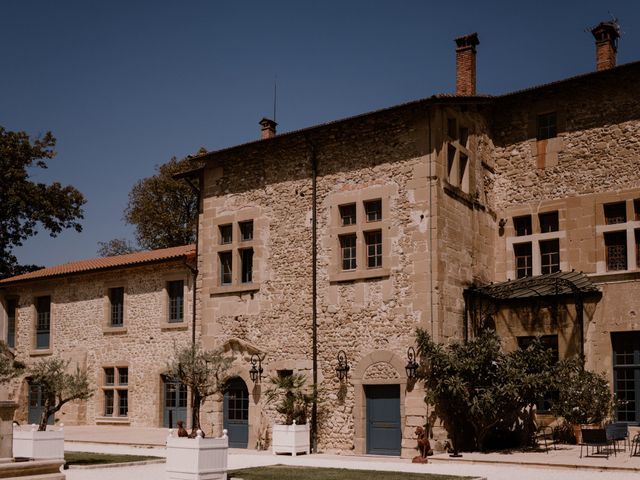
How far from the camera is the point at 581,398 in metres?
18.0

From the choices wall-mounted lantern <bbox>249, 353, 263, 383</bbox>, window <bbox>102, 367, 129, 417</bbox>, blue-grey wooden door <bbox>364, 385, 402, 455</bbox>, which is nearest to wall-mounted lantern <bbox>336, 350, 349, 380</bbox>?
blue-grey wooden door <bbox>364, 385, 402, 455</bbox>

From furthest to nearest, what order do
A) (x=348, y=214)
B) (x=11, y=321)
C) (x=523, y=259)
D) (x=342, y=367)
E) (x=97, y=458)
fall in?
(x=11, y=321) < (x=523, y=259) < (x=348, y=214) < (x=342, y=367) < (x=97, y=458)

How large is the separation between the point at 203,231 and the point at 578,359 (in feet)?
34.8

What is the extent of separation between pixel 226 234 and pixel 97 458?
24.5 feet

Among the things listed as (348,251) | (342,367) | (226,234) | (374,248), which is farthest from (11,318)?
(374,248)

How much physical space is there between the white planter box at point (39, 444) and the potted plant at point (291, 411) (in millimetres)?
5025

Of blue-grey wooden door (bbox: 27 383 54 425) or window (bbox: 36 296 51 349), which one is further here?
window (bbox: 36 296 51 349)

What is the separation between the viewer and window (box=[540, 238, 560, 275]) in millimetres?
20703

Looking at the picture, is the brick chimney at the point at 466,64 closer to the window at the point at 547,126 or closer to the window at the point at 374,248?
the window at the point at 547,126

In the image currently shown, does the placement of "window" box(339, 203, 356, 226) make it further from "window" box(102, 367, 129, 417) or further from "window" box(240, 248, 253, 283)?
"window" box(102, 367, 129, 417)

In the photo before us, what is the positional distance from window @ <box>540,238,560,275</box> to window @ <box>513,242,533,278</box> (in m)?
0.33

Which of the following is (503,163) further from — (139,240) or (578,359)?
(139,240)

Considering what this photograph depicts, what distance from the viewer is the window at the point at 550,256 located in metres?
20.7

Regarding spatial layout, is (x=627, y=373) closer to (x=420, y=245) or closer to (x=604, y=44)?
(x=420, y=245)
